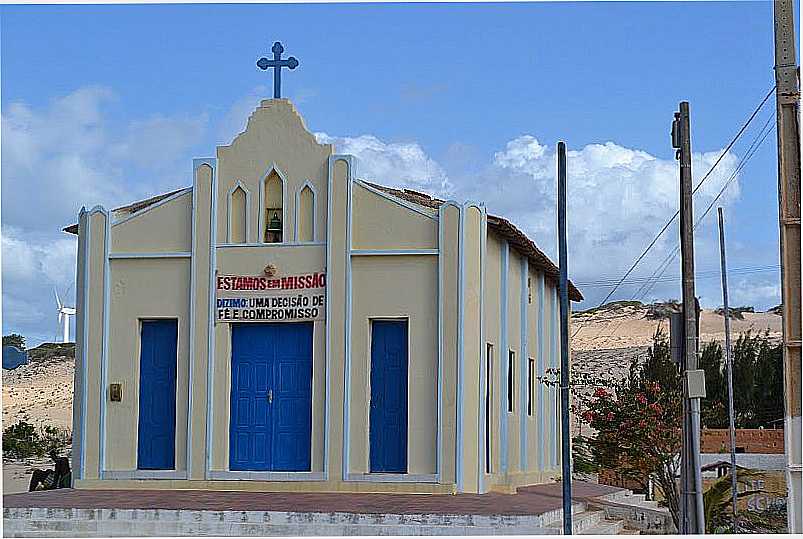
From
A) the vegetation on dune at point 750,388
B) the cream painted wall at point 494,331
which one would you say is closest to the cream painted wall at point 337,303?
the cream painted wall at point 494,331

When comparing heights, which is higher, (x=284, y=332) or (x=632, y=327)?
(x=632, y=327)

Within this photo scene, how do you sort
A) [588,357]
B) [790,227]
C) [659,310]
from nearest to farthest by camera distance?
1. [790,227]
2. [588,357]
3. [659,310]

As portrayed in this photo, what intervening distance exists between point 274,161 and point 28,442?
2887 cm

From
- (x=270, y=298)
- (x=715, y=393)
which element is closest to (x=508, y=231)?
(x=270, y=298)

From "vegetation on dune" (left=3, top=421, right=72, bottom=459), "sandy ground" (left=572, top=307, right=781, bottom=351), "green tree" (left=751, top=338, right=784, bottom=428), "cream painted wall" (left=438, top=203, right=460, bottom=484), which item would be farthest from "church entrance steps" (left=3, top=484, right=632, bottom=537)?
"sandy ground" (left=572, top=307, right=781, bottom=351)

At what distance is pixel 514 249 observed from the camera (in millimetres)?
20391

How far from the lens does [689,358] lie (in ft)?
47.0

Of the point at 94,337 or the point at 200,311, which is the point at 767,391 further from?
the point at 94,337

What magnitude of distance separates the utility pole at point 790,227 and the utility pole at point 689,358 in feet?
3.10

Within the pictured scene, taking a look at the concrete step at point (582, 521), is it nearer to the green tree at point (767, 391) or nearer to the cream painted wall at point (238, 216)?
the cream painted wall at point (238, 216)

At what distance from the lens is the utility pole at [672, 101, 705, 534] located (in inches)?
558

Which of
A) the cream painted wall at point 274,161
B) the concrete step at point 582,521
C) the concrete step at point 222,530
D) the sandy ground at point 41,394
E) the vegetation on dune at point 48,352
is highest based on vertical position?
the cream painted wall at point 274,161

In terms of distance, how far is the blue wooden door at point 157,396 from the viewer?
59.1 feet

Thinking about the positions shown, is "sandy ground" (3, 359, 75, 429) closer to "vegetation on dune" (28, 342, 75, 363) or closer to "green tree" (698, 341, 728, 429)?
"vegetation on dune" (28, 342, 75, 363)
